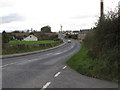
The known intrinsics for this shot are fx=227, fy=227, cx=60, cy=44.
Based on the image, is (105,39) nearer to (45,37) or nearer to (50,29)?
A: (45,37)

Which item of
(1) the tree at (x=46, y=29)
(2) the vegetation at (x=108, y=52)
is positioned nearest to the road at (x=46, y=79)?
(2) the vegetation at (x=108, y=52)

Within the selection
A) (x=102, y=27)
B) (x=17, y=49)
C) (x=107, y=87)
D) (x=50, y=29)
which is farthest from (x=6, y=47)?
(x=50, y=29)

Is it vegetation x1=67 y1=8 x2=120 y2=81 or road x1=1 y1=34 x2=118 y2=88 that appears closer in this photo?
road x1=1 y1=34 x2=118 y2=88

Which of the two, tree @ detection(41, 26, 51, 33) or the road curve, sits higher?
tree @ detection(41, 26, 51, 33)

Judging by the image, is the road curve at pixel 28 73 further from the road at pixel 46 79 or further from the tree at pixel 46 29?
the tree at pixel 46 29

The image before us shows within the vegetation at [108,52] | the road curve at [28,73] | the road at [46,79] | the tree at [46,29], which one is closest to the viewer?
the road at [46,79]

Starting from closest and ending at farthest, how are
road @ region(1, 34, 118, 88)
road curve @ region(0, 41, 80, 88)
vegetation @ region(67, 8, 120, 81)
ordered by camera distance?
road @ region(1, 34, 118, 88) < road curve @ region(0, 41, 80, 88) < vegetation @ region(67, 8, 120, 81)

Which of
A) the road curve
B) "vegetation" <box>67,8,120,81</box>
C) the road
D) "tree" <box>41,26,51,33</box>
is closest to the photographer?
the road

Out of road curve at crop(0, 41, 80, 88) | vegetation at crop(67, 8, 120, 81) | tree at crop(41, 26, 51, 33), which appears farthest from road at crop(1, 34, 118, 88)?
tree at crop(41, 26, 51, 33)

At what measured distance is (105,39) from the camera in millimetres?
14070

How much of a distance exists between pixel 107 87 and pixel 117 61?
10.0 feet

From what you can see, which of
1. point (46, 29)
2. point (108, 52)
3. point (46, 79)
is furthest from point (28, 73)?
point (46, 29)

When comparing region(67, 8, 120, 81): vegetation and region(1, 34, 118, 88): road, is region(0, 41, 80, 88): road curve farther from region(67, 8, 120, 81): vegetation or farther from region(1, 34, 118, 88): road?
region(67, 8, 120, 81): vegetation

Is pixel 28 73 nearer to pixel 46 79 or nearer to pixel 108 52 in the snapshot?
pixel 46 79
